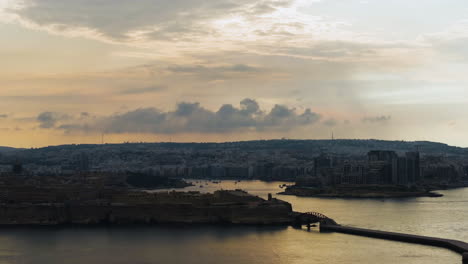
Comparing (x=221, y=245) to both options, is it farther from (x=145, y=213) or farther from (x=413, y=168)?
(x=413, y=168)

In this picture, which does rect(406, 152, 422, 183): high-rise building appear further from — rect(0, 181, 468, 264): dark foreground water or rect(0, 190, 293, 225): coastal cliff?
rect(0, 190, 293, 225): coastal cliff

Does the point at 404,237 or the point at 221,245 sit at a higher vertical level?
the point at 404,237

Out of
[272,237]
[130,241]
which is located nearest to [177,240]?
[130,241]

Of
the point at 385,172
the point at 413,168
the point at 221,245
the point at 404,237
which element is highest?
the point at 413,168

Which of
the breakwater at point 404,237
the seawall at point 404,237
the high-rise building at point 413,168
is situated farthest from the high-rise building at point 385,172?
the seawall at point 404,237

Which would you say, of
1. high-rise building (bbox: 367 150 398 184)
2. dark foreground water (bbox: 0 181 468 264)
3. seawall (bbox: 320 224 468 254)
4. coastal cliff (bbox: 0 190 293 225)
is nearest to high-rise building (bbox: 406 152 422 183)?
high-rise building (bbox: 367 150 398 184)

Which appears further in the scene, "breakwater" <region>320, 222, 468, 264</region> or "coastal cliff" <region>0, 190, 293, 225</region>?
"coastal cliff" <region>0, 190, 293, 225</region>

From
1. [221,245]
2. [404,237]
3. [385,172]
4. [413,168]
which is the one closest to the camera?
[221,245]

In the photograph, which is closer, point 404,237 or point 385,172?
point 404,237

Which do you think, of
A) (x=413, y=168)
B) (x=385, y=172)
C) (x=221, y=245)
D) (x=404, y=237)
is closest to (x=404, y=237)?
(x=404, y=237)
